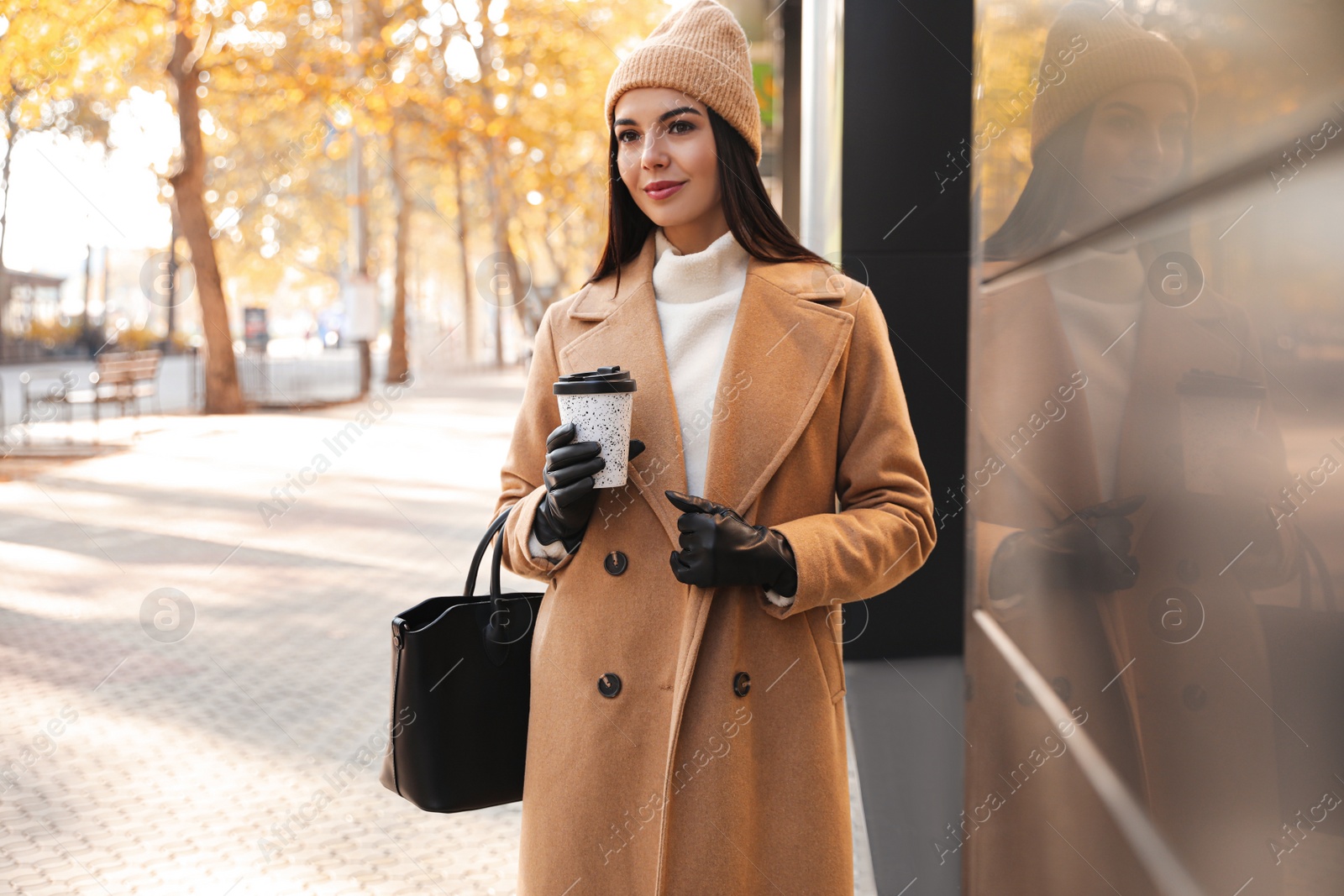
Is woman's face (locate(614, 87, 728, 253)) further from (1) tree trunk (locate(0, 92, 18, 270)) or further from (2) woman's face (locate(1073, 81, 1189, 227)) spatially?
(1) tree trunk (locate(0, 92, 18, 270))

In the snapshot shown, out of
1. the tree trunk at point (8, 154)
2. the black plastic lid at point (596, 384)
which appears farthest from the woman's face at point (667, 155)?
the tree trunk at point (8, 154)

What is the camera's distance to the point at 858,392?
5.97 ft

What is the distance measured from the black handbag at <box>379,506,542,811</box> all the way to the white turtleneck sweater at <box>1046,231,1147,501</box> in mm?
1072

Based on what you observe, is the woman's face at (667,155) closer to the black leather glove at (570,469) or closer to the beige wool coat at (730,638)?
the beige wool coat at (730,638)

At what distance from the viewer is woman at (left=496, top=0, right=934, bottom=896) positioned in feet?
5.75

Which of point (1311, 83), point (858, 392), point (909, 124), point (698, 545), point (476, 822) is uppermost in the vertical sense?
point (909, 124)

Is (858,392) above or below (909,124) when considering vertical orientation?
below

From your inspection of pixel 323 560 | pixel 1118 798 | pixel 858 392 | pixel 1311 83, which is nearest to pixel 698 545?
pixel 858 392

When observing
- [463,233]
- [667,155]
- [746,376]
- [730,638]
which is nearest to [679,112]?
[667,155]

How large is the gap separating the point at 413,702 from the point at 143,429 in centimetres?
1635

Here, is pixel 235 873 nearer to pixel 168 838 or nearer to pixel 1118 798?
pixel 168 838

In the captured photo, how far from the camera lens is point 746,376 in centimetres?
181

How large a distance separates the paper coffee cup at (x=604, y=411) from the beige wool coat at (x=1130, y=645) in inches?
31.3

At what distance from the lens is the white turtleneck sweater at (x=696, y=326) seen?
184 cm
